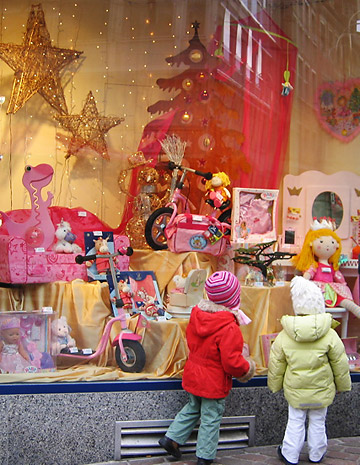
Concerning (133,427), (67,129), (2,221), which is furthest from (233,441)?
(67,129)

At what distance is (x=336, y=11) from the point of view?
5980 mm

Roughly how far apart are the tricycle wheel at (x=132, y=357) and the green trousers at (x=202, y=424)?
50 centimetres

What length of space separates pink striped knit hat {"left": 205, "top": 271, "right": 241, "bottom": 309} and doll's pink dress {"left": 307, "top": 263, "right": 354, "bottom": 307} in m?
1.13

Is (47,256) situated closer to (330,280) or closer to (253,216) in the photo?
(253,216)

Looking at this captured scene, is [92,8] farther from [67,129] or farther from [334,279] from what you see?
[334,279]

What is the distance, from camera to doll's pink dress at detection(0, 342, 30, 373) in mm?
4629

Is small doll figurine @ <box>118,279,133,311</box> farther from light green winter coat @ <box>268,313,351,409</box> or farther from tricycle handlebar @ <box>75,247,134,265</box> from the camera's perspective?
light green winter coat @ <box>268,313,351,409</box>

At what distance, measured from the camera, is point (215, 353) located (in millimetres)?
4352

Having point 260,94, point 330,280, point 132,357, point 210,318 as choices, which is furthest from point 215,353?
point 260,94

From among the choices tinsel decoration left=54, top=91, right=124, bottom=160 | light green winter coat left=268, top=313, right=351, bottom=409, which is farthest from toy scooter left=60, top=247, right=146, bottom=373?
tinsel decoration left=54, top=91, right=124, bottom=160

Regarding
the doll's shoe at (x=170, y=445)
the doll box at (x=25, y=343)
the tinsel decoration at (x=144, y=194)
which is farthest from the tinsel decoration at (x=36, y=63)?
the doll's shoe at (x=170, y=445)

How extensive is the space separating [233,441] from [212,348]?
86 cm

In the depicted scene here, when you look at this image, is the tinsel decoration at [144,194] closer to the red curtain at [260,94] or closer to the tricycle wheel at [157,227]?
the tricycle wheel at [157,227]

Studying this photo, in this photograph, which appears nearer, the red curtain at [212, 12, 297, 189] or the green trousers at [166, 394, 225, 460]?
the green trousers at [166, 394, 225, 460]
